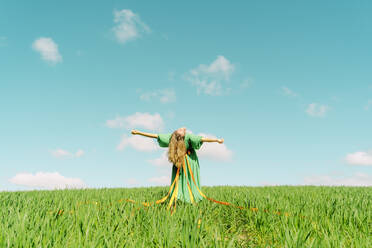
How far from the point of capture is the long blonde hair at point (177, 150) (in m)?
5.62

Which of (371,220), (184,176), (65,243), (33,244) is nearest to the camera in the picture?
(33,244)

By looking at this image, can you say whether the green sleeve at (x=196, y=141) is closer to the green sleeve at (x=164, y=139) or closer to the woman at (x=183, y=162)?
the woman at (x=183, y=162)

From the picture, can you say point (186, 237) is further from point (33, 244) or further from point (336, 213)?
point (336, 213)

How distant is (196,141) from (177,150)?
1.37 feet

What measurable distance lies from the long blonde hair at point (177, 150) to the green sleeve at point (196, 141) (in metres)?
0.18

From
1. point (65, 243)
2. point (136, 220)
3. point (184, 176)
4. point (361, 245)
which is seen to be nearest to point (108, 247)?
point (65, 243)

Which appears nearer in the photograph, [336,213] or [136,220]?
[136,220]

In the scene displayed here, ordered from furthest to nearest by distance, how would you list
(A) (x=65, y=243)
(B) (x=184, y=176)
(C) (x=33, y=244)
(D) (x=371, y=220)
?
(B) (x=184, y=176)
(D) (x=371, y=220)
(A) (x=65, y=243)
(C) (x=33, y=244)

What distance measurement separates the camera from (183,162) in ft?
19.0

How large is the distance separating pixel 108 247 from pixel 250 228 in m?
2.80

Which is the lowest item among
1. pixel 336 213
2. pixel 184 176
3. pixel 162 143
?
pixel 336 213

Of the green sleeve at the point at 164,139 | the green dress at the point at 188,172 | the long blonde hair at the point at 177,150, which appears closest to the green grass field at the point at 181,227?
the green dress at the point at 188,172

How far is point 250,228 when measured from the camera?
463cm

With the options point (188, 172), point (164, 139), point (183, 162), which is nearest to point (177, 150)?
point (183, 162)
